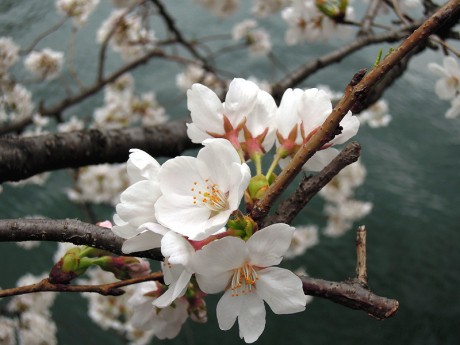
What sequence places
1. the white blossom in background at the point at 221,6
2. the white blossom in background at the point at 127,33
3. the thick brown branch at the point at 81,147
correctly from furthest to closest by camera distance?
the white blossom in background at the point at 221,6
the white blossom in background at the point at 127,33
the thick brown branch at the point at 81,147

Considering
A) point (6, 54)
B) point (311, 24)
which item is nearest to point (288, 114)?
point (311, 24)

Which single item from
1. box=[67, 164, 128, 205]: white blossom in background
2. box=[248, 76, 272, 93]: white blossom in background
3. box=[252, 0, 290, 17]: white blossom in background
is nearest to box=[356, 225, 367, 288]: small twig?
box=[248, 76, 272, 93]: white blossom in background

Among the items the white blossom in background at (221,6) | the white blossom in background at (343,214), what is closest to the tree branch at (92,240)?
the white blossom in background at (343,214)

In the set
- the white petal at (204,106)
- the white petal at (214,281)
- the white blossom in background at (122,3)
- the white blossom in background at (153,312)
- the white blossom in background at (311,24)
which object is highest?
the white petal at (204,106)

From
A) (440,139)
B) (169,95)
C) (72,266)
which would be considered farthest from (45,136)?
(440,139)

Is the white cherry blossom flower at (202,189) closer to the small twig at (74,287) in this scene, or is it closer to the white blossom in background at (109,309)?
the small twig at (74,287)

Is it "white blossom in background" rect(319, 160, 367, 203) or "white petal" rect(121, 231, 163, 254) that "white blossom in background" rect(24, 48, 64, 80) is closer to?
"white blossom in background" rect(319, 160, 367, 203)
